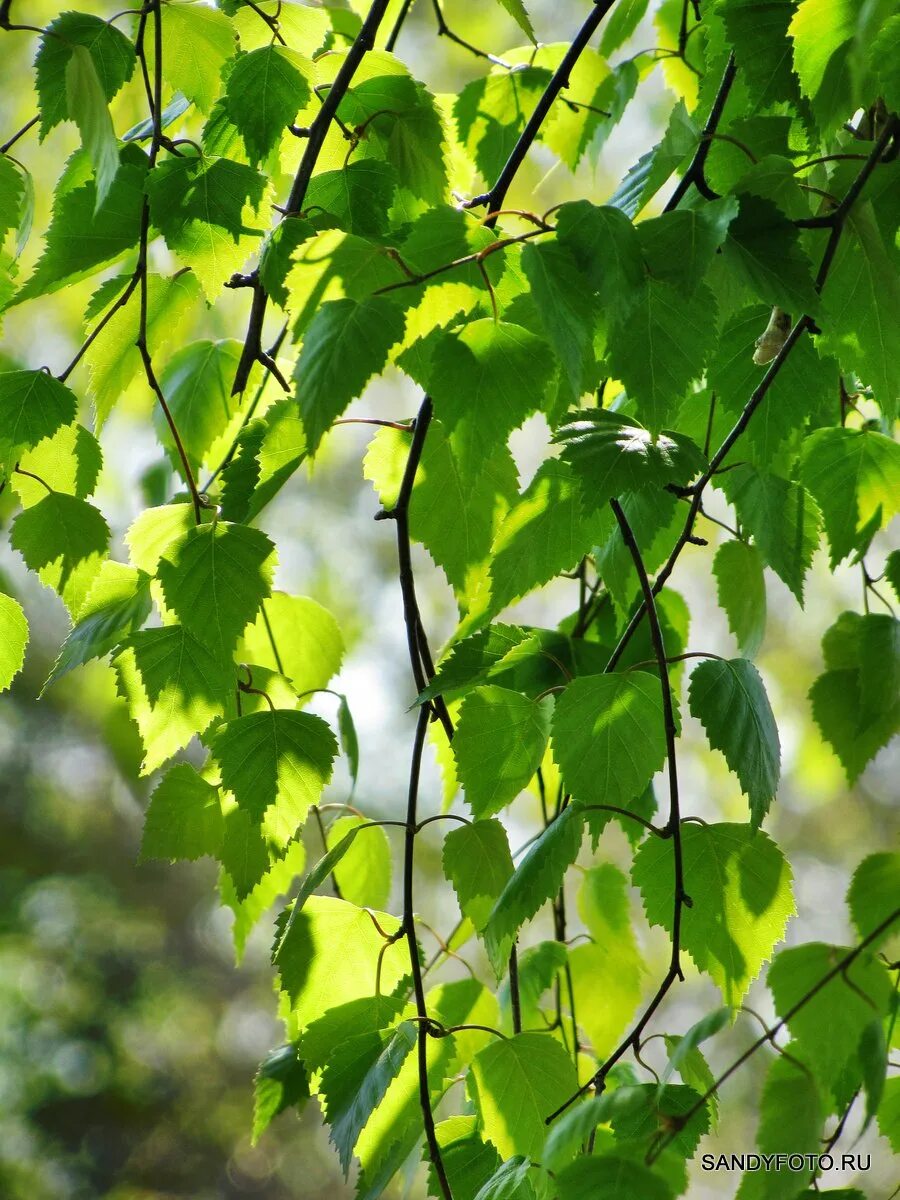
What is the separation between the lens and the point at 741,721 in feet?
1.01

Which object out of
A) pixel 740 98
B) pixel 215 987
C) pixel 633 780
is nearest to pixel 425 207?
pixel 740 98

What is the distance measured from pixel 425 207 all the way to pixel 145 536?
6.2 inches

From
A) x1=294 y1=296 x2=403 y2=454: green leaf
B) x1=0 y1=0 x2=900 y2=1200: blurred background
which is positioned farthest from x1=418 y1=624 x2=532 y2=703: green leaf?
x1=0 y1=0 x2=900 y2=1200: blurred background

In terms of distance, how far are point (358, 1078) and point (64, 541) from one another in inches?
7.8

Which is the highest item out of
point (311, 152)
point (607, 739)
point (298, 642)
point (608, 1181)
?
point (311, 152)

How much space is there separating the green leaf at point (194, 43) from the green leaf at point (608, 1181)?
1.18 ft

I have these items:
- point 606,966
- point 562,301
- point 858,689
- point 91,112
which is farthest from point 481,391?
point 606,966

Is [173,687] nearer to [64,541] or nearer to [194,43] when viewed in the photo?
[64,541]

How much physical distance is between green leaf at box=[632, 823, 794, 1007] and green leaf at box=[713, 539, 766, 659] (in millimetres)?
106

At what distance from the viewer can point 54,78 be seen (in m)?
0.34

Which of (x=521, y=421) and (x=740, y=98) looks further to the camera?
(x=740, y=98)

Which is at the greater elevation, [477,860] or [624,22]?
[624,22]

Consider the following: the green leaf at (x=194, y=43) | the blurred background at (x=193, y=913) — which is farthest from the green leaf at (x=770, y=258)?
the blurred background at (x=193, y=913)

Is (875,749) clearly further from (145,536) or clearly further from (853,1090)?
(145,536)
